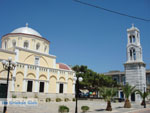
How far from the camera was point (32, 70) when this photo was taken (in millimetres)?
26000

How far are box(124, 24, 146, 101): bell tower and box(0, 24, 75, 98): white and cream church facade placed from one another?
13026 mm

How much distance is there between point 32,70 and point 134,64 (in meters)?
21.5

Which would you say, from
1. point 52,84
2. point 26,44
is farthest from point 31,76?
point 26,44

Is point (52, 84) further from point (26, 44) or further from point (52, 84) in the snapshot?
point (26, 44)

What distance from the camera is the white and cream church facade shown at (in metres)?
23.9

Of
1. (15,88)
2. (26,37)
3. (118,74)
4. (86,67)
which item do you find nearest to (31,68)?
(15,88)

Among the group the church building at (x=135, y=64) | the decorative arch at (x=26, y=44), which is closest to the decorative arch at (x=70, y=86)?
the decorative arch at (x=26, y=44)

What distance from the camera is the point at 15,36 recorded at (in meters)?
28.2

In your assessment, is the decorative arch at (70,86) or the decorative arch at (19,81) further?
the decorative arch at (70,86)

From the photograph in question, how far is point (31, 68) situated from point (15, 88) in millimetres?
4077

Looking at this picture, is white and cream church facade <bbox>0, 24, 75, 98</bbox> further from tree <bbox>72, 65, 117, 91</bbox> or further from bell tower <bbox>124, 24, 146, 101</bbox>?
bell tower <bbox>124, 24, 146, 101</bbox>

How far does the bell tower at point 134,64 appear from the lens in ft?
110

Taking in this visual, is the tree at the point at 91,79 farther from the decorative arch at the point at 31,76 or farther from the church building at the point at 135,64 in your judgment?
the decorative arch at the point at 31,76

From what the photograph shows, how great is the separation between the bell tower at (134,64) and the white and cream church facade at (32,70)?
13026 mm
